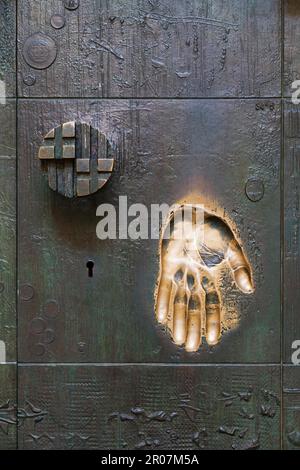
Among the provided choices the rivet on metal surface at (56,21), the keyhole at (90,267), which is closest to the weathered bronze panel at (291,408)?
the keyhole at (90,267)

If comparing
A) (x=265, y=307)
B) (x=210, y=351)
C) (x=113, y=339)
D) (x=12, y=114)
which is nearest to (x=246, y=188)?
(x=265, y=307)

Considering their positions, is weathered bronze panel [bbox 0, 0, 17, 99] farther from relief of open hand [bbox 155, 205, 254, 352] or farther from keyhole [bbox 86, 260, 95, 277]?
relief of open hand [bbox 155, 205, 254, 352]

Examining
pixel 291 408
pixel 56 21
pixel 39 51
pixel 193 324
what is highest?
pixel 56 21

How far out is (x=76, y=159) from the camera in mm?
2490

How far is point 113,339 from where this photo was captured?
262 centimetres

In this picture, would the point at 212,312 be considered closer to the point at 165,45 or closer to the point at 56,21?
the point at 165,45

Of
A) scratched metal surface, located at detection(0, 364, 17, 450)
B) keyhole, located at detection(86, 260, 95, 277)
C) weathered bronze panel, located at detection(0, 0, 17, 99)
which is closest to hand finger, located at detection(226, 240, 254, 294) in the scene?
keyhole, located at detection(86, 260, 95, 277)

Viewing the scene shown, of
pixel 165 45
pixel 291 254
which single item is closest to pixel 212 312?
pixel 291 254

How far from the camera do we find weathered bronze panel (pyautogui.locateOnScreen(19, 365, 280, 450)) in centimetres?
262

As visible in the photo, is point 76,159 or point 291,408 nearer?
point 76,159

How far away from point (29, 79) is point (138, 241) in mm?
969

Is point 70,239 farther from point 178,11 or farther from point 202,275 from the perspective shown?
point 178,11

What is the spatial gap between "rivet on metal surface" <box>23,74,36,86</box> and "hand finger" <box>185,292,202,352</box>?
132cm
